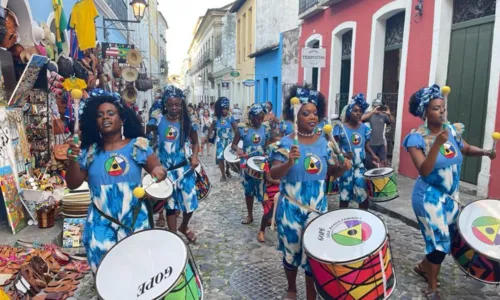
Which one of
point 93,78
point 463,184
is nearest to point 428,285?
point 463,184

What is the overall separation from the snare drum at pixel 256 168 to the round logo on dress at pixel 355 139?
1.15 m

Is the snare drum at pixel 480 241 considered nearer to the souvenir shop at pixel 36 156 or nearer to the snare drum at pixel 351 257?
the snare drum at pixel 351 257

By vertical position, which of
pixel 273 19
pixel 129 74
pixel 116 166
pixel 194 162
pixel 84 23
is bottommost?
pixel 194 162

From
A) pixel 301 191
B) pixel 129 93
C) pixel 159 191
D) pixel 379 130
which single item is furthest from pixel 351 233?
pixel 129 93

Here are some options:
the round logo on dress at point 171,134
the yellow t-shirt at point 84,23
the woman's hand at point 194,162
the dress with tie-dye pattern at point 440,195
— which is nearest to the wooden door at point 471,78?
the dress with tie-dye pattern at point 440,195

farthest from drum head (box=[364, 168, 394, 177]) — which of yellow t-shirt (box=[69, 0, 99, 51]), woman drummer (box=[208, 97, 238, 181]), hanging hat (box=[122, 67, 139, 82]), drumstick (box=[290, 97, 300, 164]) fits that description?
hanging hat (box=[122, 67, 139, 82])

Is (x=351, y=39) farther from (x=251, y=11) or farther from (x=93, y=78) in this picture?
(x=251, y=11)

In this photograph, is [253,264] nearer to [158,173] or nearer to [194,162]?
[194,162]

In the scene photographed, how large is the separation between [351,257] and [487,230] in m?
1.28

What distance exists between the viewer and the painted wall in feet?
65.2

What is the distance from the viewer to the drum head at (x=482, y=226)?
3.16m

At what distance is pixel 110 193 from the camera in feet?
9.91

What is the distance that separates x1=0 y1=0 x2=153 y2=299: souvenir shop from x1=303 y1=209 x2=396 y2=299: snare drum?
6.63 ft

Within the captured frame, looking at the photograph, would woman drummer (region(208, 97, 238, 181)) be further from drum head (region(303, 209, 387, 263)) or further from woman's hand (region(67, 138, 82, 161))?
woman's hand (region(67, 138, 82, 161))
